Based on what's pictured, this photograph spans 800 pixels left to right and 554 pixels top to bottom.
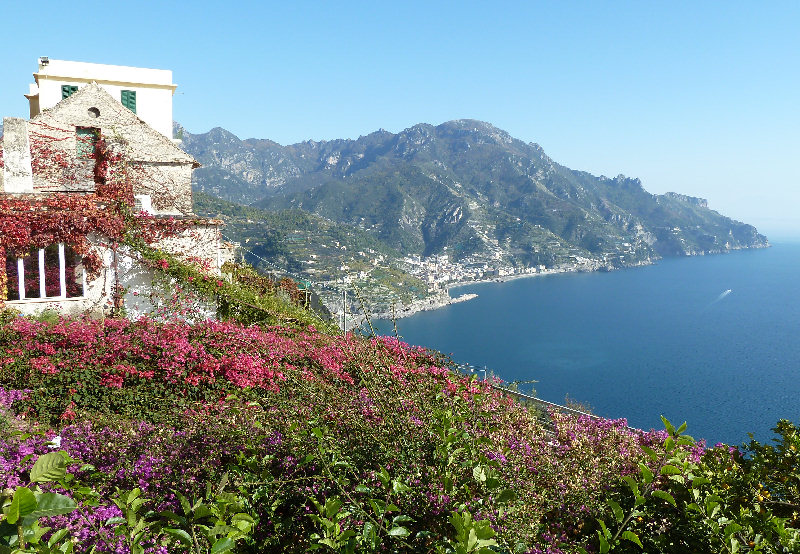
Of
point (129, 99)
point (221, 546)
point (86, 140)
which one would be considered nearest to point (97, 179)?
point (86, 140)

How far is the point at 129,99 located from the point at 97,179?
29.1ft

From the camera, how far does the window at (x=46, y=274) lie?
10.1 metres

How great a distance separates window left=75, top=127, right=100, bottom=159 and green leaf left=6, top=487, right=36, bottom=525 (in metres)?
17.1

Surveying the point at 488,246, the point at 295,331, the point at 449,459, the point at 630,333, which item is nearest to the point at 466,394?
the point at 449,459

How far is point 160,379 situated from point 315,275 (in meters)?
77.6

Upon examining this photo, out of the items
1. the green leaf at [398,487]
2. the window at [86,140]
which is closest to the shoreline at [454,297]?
the window at [86,140]

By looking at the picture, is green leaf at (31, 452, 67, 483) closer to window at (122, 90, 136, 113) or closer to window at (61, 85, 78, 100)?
window at (122, 90, 136, 113)

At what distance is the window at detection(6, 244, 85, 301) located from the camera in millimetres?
10102

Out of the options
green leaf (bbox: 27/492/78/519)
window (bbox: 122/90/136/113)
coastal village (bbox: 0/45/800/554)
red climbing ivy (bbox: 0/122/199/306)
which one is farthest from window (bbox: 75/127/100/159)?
green leaf (bbox: 27/492/78/519)

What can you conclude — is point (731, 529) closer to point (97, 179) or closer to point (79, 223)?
point (79, 223)

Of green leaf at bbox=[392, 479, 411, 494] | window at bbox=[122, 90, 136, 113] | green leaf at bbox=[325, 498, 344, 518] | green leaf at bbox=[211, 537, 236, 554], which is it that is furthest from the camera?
window at bbox=[122, 90, 136, 113]

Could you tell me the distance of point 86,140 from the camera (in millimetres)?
15812

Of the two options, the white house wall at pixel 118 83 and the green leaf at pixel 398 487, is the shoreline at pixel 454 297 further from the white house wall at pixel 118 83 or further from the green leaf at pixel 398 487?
the green leaf at pixel 398 487

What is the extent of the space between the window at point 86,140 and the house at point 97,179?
0.03m
